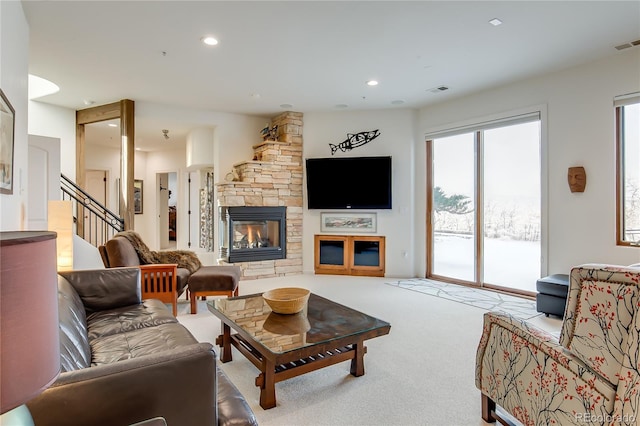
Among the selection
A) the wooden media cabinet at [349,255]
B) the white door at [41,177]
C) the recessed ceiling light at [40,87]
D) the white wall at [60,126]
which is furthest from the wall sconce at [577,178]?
the white wall at [60,126]

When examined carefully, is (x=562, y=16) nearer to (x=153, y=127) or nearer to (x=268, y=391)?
(x=268, y=391)

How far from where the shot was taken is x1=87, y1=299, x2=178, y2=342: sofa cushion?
7.35 feet

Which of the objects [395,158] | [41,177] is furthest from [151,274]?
[395,158]

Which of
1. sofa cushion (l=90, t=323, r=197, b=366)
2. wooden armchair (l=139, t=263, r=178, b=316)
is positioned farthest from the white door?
sofa cushion (l=90, t=323, r=197, b=366)

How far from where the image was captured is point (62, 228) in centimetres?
317

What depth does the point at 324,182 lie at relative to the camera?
20.2 ft

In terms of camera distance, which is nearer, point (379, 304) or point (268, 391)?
point (268, 391)

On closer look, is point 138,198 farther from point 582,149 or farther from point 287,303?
point 582,149

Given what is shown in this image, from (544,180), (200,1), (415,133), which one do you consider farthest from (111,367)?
(415,133)

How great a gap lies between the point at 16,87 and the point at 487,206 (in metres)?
5.55

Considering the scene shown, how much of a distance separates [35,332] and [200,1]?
9.55ft

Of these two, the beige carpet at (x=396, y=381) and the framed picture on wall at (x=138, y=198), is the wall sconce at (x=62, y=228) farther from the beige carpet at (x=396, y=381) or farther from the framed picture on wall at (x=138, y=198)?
the framed picture on wall at (x=138, y=198)

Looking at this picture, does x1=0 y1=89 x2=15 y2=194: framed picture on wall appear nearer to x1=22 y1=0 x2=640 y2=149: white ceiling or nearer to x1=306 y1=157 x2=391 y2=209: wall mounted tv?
x1=22 y1=0 x2=640 y2=149: white ceiling

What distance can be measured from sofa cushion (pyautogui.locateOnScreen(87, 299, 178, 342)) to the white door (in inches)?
91.4
